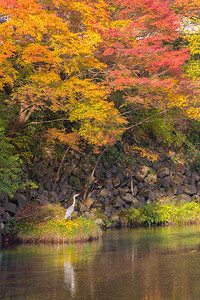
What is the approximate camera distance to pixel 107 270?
41.5ft

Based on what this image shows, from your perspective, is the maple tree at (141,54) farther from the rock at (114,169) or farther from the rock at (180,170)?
the rock at (180,170)

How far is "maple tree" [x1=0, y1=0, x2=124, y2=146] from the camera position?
58.5ft

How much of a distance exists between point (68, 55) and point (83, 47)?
1.30 m

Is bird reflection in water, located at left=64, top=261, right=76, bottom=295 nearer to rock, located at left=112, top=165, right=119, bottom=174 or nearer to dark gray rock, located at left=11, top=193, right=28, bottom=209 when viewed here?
dark gray rock, located at left=11, top=193, right=28, bottom=209

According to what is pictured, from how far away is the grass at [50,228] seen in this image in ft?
62.4

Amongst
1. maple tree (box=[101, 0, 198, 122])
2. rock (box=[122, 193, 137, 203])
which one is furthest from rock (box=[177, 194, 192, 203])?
maple tree (box=[101, 0, 198, 122])

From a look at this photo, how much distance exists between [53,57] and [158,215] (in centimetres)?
1156

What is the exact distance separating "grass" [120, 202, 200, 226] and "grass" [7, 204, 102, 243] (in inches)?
240

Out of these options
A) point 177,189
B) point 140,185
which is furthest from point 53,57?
point 177,189

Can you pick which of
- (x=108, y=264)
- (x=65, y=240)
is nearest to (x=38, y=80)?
(x=65, y=240)

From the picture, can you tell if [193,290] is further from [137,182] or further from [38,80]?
[137,182]

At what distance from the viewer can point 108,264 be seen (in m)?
13.7

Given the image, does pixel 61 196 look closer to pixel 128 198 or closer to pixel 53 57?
pixel 128 198

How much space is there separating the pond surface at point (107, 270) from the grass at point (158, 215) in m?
6.34
